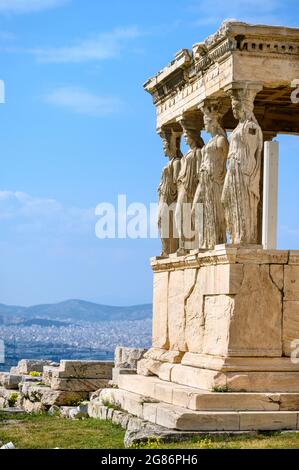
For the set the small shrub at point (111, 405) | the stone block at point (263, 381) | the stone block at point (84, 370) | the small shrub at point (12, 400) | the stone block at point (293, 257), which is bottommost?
the small shrub at point (12, 400)

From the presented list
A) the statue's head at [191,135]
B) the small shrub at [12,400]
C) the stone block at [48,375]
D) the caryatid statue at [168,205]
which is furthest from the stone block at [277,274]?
the small shrub at [12,400]

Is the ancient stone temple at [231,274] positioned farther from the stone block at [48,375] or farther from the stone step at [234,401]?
the stone block at [48,375]

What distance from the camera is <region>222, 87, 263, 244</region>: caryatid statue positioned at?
14.8 meters

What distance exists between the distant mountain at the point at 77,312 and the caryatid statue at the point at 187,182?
5966 cm

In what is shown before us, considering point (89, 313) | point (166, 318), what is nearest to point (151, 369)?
point (166, 318)

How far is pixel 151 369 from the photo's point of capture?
16969 millimetres

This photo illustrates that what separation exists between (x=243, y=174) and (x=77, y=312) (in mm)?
81292

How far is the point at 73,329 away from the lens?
7981 centimetres

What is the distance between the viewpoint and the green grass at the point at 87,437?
42.6ft

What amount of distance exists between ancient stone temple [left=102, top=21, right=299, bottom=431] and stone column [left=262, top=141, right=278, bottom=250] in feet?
0.05

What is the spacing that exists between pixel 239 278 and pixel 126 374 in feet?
12.9

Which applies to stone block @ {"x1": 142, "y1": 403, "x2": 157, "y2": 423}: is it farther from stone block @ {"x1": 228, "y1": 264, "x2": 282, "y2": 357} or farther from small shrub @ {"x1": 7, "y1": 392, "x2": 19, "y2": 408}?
small shrub @ {"x1": 7, "y1": 392, "x2": 19, "y2": 408}

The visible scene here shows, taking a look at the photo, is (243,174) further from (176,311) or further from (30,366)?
(30,366)
